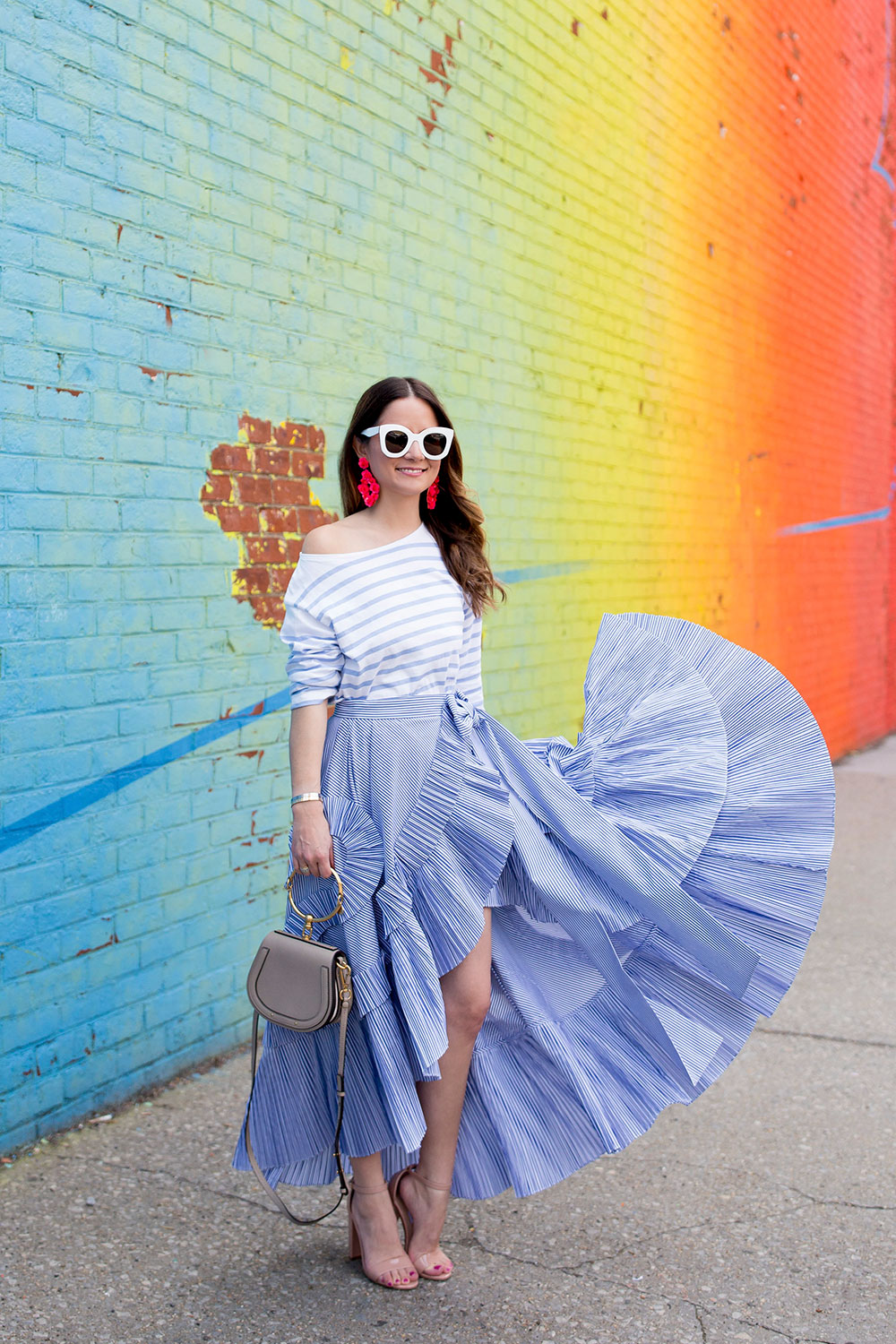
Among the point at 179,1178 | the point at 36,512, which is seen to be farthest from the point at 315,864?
the point at 36,512

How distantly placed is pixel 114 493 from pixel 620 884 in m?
1.83

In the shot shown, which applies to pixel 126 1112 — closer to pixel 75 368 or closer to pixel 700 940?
pixel 700 940

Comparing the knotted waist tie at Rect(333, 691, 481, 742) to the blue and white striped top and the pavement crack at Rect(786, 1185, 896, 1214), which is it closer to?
the blue and white striped top

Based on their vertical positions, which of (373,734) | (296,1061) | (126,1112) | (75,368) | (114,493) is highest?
(75,368)

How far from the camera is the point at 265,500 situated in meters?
4.20

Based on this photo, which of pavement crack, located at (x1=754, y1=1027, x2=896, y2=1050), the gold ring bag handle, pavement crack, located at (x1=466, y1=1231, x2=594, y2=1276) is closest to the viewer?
the gold ring bag handle

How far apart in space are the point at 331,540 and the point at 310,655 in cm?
26

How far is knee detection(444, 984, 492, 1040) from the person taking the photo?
8.86 ft

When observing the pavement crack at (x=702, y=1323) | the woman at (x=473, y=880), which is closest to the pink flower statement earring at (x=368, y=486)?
the woman at (x=473, y=880)

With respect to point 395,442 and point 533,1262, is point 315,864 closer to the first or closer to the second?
point 395,442

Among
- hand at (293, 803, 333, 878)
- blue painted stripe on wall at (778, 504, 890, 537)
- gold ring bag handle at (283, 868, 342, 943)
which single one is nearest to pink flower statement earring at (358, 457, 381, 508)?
hand at (293, 803, 333, 878)

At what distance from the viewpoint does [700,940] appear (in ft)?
9.12

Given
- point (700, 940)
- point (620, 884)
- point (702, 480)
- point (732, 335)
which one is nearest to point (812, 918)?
point (700, 940)

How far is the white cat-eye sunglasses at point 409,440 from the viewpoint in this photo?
278 centimetres
